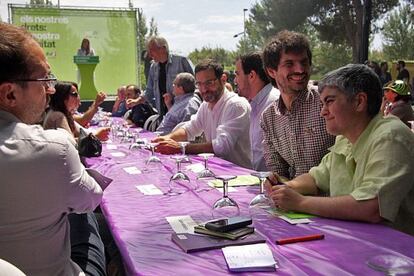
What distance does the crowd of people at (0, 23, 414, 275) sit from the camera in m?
1.43

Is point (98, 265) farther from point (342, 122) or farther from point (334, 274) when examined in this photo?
point (342, 122)

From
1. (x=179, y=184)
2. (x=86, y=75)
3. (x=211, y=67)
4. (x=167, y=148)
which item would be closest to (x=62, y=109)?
(x=167, y=148)

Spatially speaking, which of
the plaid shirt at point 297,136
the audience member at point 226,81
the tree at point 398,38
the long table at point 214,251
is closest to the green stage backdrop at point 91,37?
the audience member at point 226,81

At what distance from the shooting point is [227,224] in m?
1.64

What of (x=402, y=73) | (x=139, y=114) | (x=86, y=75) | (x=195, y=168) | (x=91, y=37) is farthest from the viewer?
(x=402, y=73)

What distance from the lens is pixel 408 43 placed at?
1212 inches

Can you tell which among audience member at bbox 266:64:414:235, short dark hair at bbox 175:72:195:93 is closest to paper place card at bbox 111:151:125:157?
short dark hair at bbox 175:72:195:93

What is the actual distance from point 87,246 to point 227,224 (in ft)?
2.53

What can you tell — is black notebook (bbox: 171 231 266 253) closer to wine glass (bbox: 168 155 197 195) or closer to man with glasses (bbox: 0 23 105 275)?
man with glasses (bbox: 0 23 105 275)

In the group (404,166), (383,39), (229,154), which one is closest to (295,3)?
(383,39)

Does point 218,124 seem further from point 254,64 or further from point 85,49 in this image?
point 85,49

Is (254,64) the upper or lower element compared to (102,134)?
upper

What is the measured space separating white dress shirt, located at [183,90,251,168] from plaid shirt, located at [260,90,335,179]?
63 cm

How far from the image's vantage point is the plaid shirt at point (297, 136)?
2699 mm
